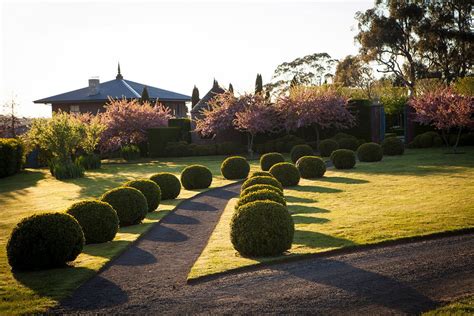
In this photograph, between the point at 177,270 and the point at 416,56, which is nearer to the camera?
the point at 177,270

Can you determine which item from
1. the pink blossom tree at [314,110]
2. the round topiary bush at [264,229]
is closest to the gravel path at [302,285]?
the round topiary bush at [264,229]

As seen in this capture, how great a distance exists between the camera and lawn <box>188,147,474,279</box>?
42.1ft

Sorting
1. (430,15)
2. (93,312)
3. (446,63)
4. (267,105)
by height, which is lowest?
(93,312)

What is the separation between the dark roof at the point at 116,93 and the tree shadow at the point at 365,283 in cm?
5373

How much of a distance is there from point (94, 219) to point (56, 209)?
7891 millimetres

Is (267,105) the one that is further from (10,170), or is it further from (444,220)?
(444,220)

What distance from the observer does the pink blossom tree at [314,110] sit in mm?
41781

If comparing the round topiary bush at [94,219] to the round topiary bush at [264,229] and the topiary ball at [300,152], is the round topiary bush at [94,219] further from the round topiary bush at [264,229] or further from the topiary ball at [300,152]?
the topiary ball at [300,152]

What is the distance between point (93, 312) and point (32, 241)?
321 centimetres

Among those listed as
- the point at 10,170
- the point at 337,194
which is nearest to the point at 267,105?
the point at 10,170

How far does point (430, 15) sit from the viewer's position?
57375 mm

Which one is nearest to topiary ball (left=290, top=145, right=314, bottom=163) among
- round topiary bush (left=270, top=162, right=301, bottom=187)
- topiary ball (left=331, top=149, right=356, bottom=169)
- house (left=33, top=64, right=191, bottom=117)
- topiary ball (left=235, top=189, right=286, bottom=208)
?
topiary ball (left=331, top=149, right=356, bottom=169)

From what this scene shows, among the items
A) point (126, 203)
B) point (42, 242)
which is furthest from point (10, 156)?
point (42, 242)

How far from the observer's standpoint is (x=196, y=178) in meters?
25.7
